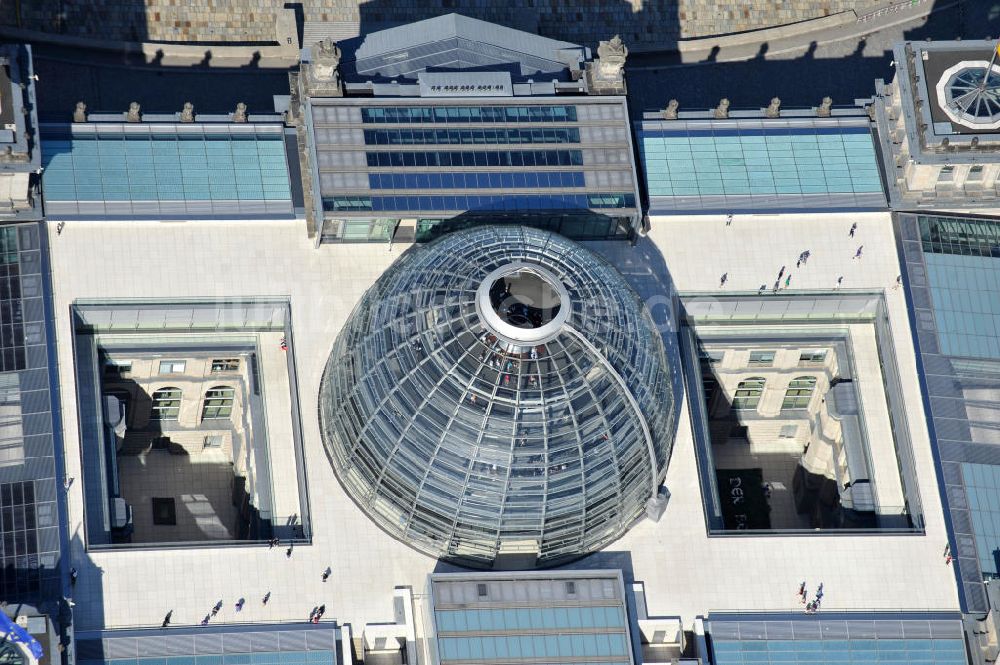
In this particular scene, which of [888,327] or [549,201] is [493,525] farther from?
[888,327]

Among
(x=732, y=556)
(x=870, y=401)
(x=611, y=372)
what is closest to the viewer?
(x=611, y=372)

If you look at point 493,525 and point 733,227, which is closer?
point 493,525

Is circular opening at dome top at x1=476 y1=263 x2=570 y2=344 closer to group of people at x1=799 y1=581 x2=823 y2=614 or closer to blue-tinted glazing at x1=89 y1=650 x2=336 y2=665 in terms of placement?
blue-tinted glazing at x1=89 y1=650 x2=336 y2=665

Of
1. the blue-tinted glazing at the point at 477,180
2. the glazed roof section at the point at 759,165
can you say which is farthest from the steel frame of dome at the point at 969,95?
the blue-tinted glazing at the point at 477,180

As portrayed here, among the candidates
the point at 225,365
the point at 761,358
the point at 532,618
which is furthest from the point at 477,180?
the point at 532,618

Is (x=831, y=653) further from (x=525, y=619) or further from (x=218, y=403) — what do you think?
(x=218, y=403)

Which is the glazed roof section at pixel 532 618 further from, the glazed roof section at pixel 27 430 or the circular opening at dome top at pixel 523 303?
the glazed roof section at pixel 27 430

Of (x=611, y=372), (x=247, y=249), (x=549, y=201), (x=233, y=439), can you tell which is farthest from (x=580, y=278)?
(x=233, y=439)
